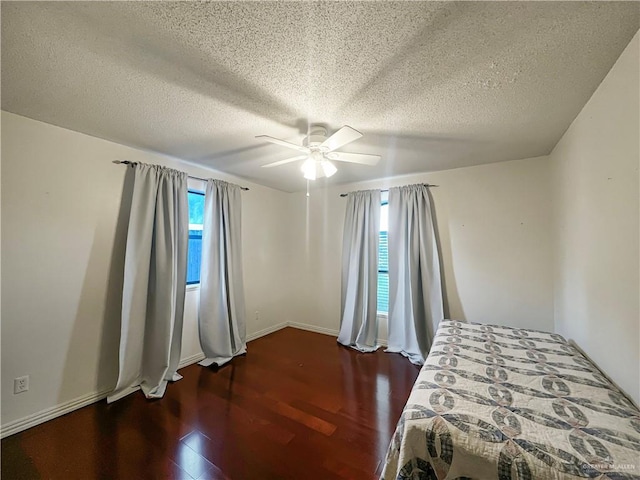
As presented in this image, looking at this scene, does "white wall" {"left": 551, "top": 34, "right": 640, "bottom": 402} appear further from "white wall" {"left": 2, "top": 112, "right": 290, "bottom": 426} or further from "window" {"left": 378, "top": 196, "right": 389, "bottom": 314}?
"white wall" {"left": 2, "top": 112, "right": 290, "bottom": 426}

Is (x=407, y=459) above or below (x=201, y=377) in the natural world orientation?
above

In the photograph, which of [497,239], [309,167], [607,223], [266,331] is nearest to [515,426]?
[607,223]

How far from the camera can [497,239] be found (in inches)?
113

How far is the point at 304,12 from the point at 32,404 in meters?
3.18

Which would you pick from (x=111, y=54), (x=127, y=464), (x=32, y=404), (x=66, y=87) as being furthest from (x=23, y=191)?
(x=127, y=464)

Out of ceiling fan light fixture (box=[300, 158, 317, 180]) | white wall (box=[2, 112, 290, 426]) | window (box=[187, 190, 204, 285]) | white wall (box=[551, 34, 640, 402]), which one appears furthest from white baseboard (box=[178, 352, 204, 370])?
white wall (box=[551, 34, 640, 402])

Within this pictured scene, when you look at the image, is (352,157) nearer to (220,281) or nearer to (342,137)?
(342,137)

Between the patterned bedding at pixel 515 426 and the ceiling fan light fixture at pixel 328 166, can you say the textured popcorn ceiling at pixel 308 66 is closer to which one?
the ceiling fan light fixture at pixel 328 166

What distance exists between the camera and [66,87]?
1550mm

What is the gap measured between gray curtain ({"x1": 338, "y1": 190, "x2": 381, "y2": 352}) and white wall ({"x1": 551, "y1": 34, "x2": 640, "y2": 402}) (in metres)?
1.93

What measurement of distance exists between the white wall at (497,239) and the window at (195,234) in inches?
98.7

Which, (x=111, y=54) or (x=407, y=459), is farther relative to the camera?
(x=111, y=54)

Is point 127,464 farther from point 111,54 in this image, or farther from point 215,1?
point 215,1

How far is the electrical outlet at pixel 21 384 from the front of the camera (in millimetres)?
1835
